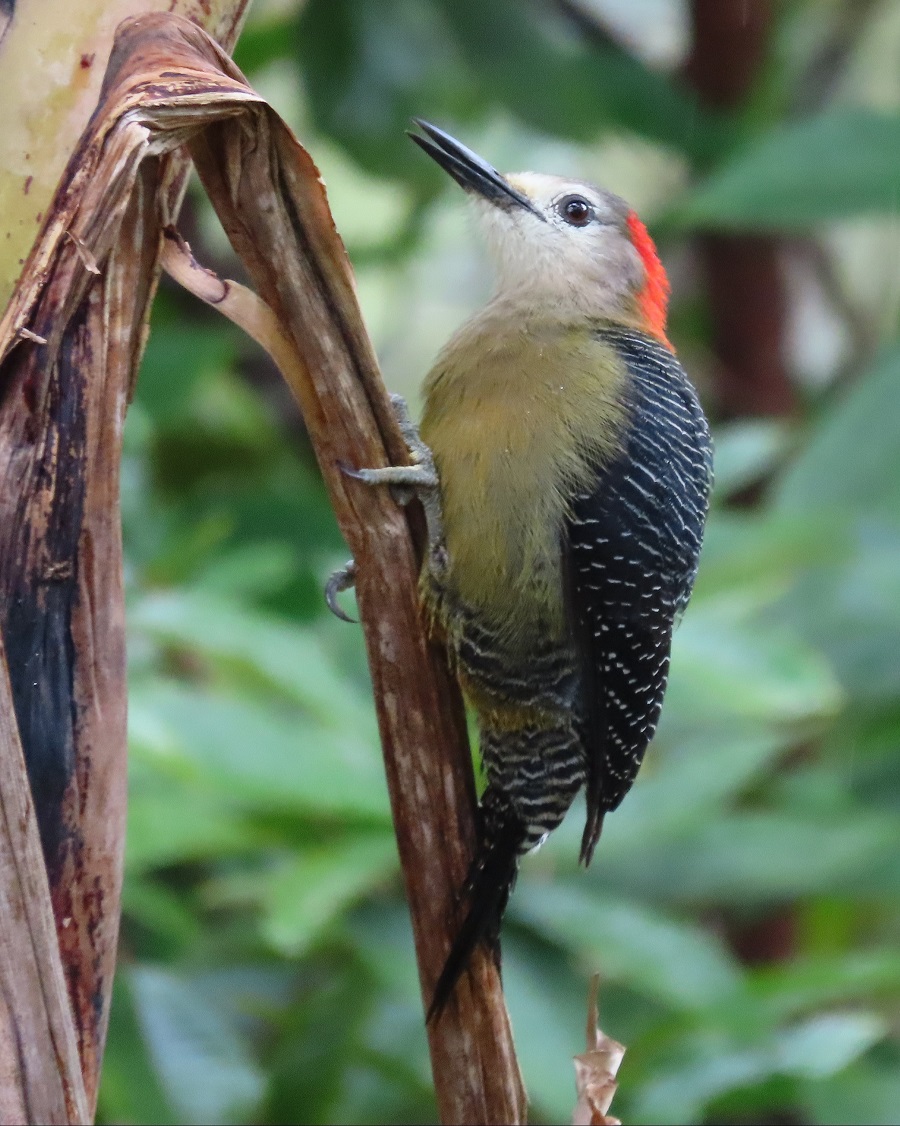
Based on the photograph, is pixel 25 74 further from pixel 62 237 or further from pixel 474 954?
pixel 474 954

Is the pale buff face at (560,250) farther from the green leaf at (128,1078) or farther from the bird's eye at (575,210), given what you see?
the green leaf at (128,1078)

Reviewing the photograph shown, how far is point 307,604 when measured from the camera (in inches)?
143

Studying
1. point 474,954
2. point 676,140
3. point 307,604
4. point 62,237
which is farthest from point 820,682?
point 676,140

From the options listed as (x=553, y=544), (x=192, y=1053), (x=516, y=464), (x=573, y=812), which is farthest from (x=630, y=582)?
(x=192, y=1053)

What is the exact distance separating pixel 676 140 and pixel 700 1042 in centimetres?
292

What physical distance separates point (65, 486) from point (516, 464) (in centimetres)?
97

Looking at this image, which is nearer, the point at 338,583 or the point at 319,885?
the point at 338,583

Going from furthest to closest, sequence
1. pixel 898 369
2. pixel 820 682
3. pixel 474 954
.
A: 1. pixel 898 369
2. pixel 820 682
3. pixel 474 954

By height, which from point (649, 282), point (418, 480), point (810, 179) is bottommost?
point (418, 480)

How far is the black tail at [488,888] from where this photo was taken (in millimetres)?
1684

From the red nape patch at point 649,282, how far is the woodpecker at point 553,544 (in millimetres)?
296

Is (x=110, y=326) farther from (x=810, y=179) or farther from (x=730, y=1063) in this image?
(x=810, y=179)

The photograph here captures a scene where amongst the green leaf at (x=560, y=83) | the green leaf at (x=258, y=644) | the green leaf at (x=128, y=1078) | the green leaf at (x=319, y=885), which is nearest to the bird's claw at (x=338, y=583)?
the green leaf at (x=258, y=644)

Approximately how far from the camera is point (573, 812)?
292 cm
